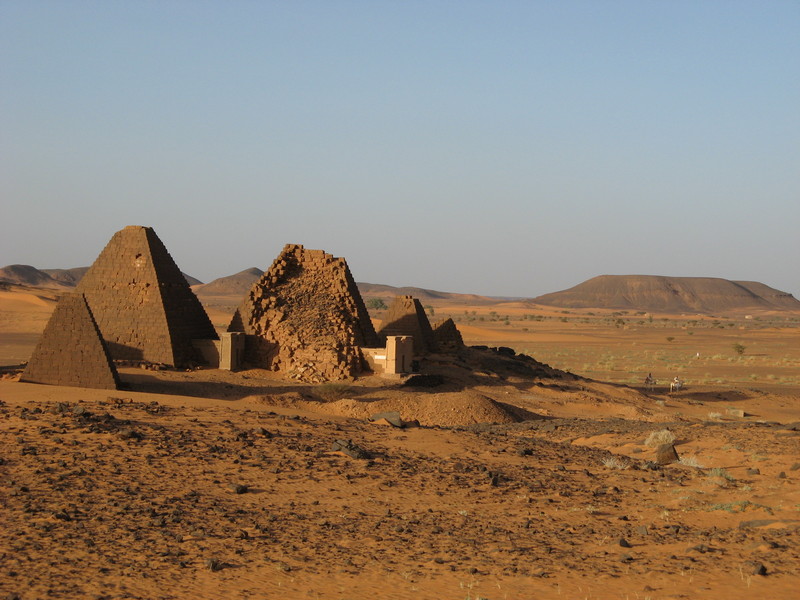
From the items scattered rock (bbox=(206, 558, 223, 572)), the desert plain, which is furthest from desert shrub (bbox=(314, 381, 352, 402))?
scattered rock (bbox=(206, 558, 223, 572))

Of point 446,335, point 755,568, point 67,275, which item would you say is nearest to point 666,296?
point 67,275

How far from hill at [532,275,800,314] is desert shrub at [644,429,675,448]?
5500 inches

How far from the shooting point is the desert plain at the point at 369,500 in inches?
296

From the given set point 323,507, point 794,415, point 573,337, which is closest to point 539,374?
point 794,415

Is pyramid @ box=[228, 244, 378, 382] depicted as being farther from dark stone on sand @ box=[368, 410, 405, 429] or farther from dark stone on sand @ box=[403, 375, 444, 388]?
dark stone on sand @ box=[368, 410, 405, 429]

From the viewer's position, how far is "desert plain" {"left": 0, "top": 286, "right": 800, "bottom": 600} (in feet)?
24.7

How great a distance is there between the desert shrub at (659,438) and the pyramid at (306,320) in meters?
10.00

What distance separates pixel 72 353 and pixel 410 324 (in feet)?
47.2

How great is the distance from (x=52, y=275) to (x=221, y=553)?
6411 inches

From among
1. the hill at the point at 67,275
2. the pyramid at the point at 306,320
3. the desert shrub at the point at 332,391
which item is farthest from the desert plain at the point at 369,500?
the hill at the point at 67,275

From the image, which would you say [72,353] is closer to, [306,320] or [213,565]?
[306,320]

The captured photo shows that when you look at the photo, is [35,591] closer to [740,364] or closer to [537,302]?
[740,364]

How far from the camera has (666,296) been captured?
159 m

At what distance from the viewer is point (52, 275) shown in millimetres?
157125
